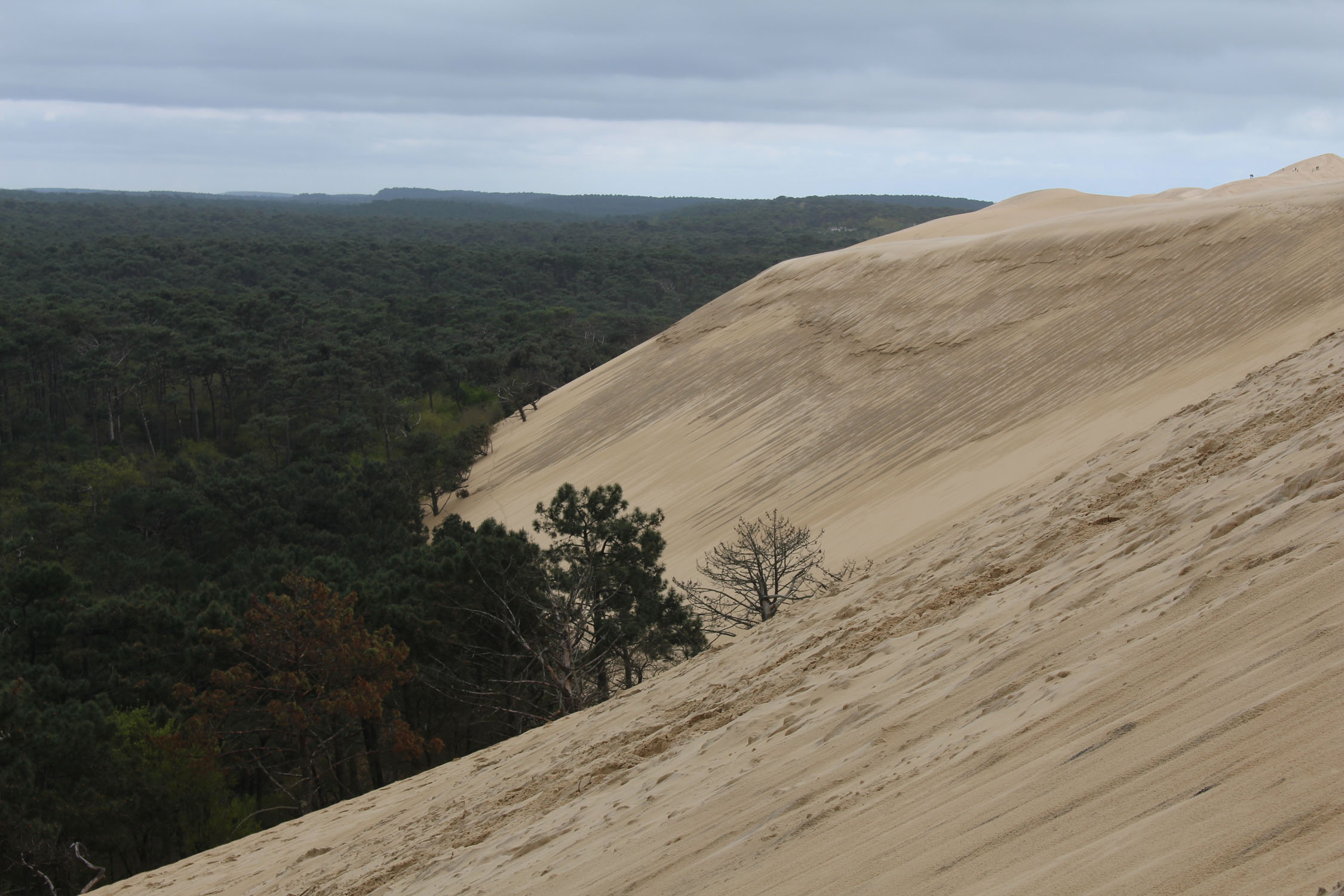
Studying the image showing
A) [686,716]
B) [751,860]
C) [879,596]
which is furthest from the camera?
[879,596]

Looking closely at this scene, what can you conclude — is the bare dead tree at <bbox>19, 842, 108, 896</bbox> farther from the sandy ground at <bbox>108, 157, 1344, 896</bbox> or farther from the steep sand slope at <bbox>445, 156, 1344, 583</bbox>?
the steep sand slope at <bbox>445, 156, 1344, 583</bbox>

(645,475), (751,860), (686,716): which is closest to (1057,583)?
(686,716)

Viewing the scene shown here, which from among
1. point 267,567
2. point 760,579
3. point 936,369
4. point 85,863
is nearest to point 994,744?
point 85,863

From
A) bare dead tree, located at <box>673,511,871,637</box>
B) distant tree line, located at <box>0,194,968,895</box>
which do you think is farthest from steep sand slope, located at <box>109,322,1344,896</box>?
bare dead tree, located at <box>673,511,871,637</box>

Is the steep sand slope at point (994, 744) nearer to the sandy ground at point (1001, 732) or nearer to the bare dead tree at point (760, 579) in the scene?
the sandy ground at point (1001, 732)

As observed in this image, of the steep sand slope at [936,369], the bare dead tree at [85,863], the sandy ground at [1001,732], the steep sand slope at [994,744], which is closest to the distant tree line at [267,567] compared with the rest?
the bare dead tree at [85,863]

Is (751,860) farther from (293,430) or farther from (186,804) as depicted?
(293,430)

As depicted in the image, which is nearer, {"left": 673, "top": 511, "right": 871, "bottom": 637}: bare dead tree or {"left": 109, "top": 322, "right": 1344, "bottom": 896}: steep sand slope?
{"left": 109, "top": 322, "right": 1344, "bottom": 896}: steep sand slope
